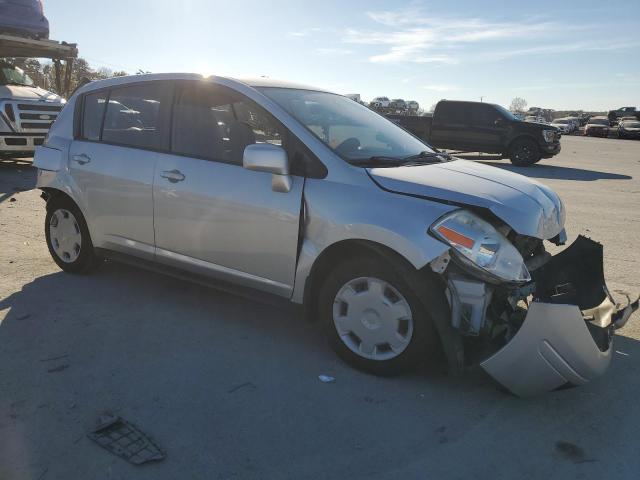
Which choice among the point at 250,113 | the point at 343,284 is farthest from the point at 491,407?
the point at 250,113

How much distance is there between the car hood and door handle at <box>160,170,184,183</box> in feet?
4.72

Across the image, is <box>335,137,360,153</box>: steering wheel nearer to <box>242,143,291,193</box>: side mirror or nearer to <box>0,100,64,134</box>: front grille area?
<box>242,143,291,193</box>: side mirror

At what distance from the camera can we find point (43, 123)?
11094 mm

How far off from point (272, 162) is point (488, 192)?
1.29 meters

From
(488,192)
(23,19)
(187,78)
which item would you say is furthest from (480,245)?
(23,19)

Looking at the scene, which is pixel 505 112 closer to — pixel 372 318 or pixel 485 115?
pixel 485 115

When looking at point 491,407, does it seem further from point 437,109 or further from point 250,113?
point 437,109

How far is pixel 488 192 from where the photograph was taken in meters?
3.14

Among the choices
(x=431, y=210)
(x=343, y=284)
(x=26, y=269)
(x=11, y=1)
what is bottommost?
(x=26, y=269)

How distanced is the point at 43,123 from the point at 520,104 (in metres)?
141

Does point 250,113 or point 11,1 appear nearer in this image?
point 250,113

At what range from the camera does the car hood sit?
3.01 metres

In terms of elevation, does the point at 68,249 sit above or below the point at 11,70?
below

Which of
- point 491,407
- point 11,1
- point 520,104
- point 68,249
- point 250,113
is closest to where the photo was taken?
point 491,407
